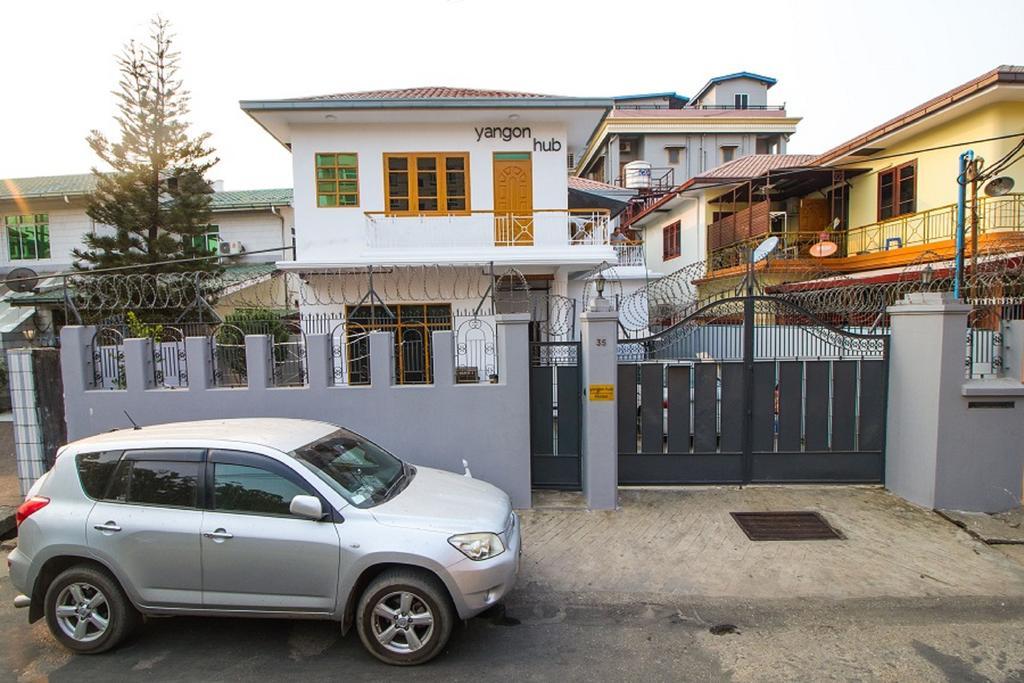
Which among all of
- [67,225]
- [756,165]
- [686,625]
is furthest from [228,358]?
[756,165]

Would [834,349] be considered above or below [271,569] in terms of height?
above

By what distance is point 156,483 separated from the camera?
12.8ft

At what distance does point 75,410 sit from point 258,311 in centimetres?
Result: 268

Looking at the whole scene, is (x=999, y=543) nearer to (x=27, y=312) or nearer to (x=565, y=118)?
(x=565, y=118)

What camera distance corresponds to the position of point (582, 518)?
20.2 ft

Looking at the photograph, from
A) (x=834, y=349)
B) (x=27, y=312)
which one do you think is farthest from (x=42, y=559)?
(x=27, y=312)

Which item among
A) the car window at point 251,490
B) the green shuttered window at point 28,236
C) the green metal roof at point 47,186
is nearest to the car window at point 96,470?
the car window at point 251,490

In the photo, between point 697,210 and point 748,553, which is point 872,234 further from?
point 748,553

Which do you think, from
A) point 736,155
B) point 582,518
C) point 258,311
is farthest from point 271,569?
point 736,155

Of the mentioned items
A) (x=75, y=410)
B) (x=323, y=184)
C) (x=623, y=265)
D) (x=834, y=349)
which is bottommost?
(x=75, y=410)

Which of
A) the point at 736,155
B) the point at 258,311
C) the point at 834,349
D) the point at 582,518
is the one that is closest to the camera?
the point at 582,518

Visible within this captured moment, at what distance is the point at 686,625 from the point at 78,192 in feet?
80.2

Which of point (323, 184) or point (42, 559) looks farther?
point (323, 184)

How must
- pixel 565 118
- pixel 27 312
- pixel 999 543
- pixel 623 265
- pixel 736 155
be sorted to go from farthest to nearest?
pixel 736 155
pixel 623 265
pixel 27 312
pixel 565 118
pixel 999 543
